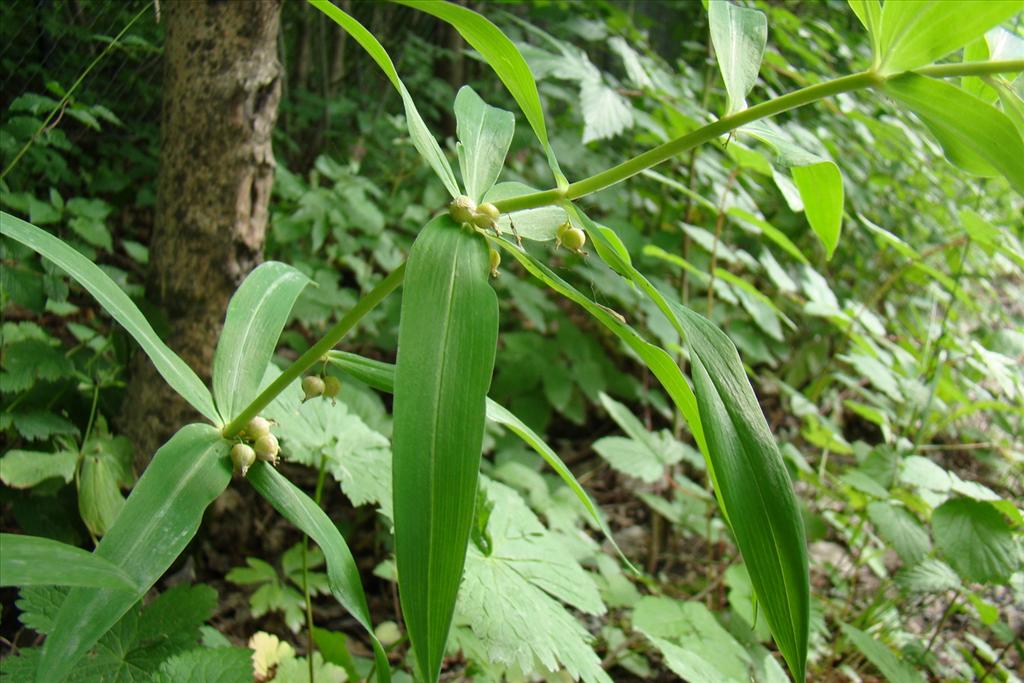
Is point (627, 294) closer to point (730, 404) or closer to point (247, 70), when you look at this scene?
point (247, 70)

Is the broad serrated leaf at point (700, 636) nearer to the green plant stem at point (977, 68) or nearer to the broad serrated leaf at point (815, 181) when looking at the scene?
the broad serrated leaf at point (815, 181)

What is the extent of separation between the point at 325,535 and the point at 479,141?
506 mm

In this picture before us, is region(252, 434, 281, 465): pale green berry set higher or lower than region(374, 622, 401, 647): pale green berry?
higher

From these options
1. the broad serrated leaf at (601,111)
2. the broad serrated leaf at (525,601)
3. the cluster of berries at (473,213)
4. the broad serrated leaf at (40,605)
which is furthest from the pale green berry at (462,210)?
the broad serrated leaf at (601,111)

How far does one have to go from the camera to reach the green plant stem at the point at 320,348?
31.3 inches

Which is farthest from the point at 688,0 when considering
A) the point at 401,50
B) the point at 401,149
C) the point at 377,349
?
the point at 377,349

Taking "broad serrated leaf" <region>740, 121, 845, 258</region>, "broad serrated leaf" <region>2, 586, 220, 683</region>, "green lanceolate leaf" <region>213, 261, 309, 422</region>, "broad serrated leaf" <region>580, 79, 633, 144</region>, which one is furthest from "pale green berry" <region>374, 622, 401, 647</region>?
"broad serrated leaf" <region>580, 79, 633, 144</region>

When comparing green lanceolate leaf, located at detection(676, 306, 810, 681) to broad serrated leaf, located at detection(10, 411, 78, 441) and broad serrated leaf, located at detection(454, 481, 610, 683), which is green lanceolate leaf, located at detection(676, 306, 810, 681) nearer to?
broad serrated leaf, located at detection(454, 481, 610, 683)

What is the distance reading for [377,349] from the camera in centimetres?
247

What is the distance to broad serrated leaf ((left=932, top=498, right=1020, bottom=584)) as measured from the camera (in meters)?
1.44

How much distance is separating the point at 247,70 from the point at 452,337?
1167mm

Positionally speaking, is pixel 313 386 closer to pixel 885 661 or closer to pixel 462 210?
pixel 462 210

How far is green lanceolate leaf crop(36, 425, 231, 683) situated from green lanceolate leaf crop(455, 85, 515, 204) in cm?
44

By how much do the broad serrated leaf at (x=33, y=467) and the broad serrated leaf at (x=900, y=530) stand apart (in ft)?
5.54
